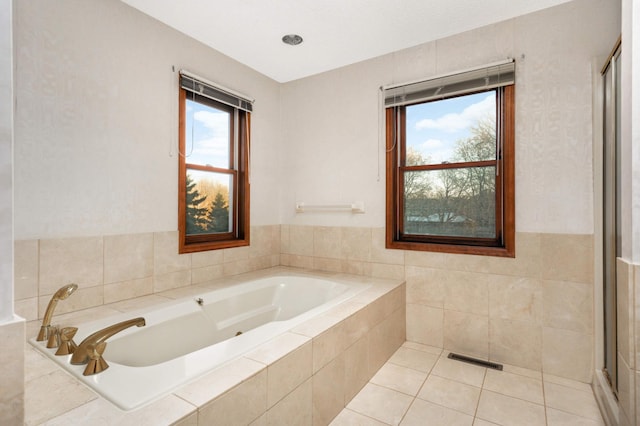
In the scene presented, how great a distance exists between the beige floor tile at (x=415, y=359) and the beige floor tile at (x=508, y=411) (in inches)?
15.9

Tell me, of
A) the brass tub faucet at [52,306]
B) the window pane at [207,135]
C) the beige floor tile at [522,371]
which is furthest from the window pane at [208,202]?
the beige floor tile at [522,371]

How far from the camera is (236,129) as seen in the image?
9.96 feet

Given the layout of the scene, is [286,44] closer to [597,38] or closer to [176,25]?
[176,25]

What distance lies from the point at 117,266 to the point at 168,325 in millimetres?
526

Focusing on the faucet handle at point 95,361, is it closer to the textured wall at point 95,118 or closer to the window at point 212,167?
the textured wall at point 95,118

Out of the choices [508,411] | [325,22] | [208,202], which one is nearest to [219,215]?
[208,202]

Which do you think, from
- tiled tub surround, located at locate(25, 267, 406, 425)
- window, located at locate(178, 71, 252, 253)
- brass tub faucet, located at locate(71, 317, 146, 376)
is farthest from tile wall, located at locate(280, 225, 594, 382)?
brass tub faucet, located at locate(71, 317, 146, 376)

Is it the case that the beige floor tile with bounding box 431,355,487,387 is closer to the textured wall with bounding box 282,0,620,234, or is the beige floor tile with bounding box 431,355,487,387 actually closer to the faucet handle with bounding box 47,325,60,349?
the textured wall with bounding box 282,0,620,234

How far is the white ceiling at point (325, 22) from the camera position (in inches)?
82.7

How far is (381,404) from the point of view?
1835mm

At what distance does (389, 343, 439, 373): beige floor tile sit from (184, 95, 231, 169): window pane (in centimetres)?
209

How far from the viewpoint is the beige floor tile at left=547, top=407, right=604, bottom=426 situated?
5.49 feet

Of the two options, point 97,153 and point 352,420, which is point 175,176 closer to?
point 97,153

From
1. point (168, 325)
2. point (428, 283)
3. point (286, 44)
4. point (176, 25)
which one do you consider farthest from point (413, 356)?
point (176, 25)
